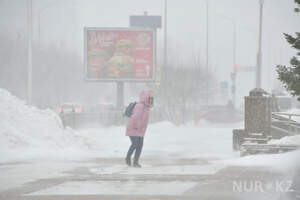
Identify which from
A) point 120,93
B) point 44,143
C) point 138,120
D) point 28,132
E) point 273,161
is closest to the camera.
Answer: point 273,161

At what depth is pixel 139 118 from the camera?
12430 millimetres

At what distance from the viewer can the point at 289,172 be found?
1046cm

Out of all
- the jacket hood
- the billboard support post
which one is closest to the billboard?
the billboard support post

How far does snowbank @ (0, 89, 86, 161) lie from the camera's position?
15.1 metres

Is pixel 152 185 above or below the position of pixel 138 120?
below

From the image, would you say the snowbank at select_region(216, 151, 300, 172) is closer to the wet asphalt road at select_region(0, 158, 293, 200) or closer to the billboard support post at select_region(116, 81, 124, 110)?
the wet asphalt road at select_region(0, 158, 293, 200)

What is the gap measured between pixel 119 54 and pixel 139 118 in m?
26.4

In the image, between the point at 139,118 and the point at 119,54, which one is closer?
the point at 139,118

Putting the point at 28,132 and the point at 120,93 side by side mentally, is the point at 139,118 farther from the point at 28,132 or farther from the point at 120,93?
the point at 120,93

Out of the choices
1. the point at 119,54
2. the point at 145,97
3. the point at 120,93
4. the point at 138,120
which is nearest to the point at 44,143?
the point at 138,120

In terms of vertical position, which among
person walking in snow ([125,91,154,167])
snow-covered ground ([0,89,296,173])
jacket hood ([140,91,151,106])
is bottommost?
snow-covered ground ([0,89,296,173])

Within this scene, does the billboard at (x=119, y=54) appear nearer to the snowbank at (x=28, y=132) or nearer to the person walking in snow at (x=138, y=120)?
the snowbank at (x=28, y=132)

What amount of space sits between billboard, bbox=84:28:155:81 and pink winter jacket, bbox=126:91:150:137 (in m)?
26.0

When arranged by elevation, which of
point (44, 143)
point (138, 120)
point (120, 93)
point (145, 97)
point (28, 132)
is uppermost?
point (145, 97)
